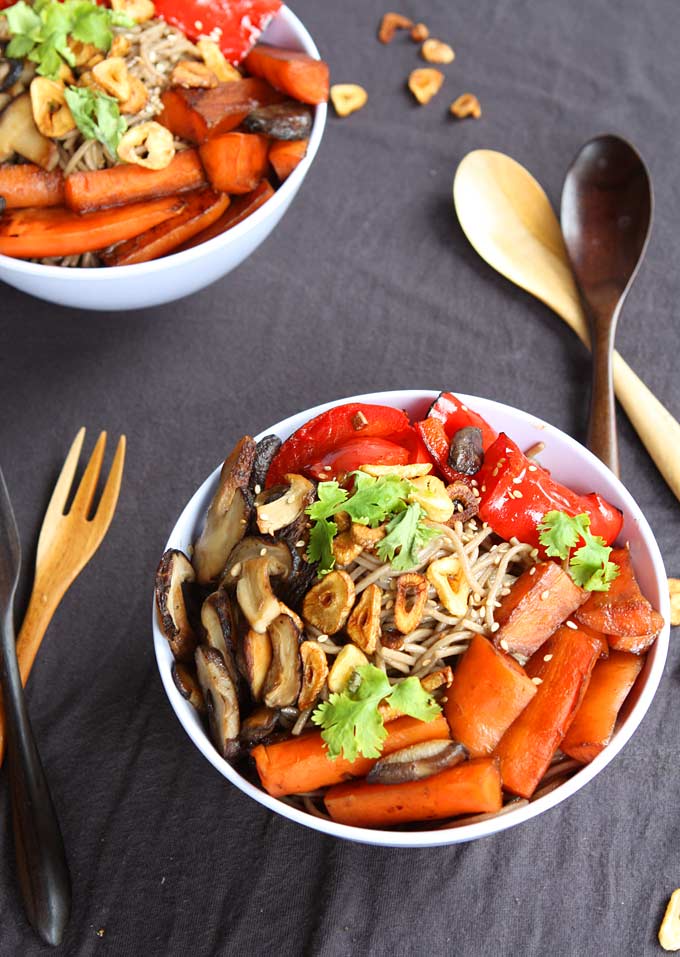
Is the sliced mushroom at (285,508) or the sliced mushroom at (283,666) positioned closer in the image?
the sliced mushroom at (283,666)

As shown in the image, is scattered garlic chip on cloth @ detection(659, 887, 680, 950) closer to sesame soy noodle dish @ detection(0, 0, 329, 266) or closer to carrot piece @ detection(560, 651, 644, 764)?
carrot piece @ detection(560, 651, 644, 764)

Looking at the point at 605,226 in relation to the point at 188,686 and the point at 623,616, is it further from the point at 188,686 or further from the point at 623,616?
the point at 188,686

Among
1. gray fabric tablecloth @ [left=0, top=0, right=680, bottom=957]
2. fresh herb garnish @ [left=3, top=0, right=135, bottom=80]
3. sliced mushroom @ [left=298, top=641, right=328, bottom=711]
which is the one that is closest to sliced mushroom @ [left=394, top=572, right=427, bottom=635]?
sliced mushroom @ [left=298, top=641, right=328, bottom=711]

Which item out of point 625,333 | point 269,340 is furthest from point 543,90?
point 269,340

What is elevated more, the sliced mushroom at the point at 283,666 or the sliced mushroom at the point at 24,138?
the sliced mushroom at the point at 24,138

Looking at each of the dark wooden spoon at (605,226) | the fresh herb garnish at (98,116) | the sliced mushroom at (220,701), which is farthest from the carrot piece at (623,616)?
the fresh herb garnish at (98,116)

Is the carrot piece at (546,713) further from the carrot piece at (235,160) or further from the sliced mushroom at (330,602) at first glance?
the carrot piece at (235,160)

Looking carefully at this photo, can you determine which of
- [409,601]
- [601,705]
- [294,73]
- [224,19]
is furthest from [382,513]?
[224,19]
